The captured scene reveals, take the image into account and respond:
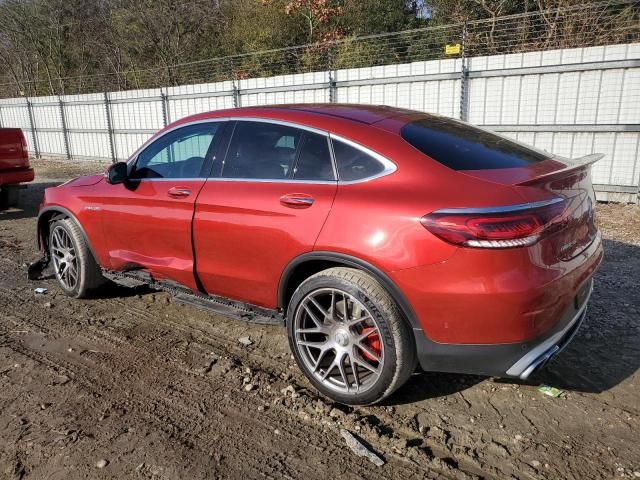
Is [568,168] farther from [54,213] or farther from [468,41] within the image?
[468,41]

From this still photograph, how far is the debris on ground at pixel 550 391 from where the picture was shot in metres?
3.09

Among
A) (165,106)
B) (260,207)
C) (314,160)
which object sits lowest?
(260,207)

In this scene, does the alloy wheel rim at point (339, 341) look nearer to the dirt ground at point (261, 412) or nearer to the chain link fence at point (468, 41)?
the dirt ground at point (261, 412)

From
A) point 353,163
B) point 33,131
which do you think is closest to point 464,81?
point 353,163

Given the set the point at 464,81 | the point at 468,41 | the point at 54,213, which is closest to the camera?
the point at 54,213

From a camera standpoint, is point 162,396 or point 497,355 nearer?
point 497,355

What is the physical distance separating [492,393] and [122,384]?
231 centimetres

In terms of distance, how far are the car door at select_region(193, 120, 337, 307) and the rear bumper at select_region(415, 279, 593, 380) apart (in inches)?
35.3

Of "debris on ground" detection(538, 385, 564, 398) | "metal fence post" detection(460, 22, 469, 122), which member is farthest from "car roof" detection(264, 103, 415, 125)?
"metal fence post" detection(460, 22, 469, 122)

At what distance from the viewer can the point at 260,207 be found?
3.25m

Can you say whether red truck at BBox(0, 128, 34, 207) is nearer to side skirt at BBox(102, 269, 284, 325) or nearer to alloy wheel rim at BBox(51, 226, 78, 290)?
alloy wheel rim at BBox(51, 226, 78, 290)

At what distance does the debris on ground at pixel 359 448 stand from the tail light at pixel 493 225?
3.68 ft

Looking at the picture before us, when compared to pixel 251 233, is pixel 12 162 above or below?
below

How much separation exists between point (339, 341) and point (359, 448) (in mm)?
601
